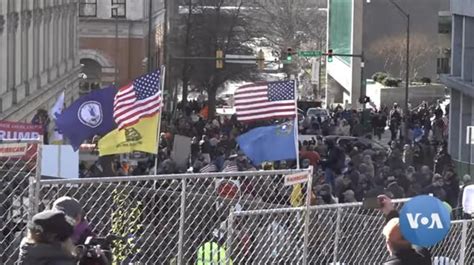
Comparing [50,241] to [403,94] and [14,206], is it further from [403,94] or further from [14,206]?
[403,94]

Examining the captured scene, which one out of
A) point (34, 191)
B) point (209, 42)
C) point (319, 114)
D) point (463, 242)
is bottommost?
point (319, 114)

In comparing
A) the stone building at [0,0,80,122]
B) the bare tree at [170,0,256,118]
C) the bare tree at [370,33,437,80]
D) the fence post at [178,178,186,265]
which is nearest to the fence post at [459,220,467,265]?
the fence post at [178,178,186,265]

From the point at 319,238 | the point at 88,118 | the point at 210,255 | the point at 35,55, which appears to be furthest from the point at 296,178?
the point at 35,55

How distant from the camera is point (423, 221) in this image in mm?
7457

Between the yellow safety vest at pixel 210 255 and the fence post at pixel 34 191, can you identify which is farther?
the yellow safety vest at pixel 210 255

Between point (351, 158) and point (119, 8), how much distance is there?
37.3 metres

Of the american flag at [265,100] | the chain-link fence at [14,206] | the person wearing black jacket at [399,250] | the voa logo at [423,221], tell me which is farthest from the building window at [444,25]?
the chain-link fence at [14,206]

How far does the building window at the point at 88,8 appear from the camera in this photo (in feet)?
202

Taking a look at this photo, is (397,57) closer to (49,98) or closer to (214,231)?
(49,98)

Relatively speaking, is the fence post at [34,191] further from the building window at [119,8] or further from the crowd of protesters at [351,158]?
the building window at [119,8]

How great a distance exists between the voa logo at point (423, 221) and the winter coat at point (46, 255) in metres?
2.30

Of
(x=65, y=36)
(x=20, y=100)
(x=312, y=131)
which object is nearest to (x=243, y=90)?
(x=20, y=100)

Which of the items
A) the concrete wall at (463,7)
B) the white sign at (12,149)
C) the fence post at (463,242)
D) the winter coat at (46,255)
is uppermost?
the concrete wall at (463,7)

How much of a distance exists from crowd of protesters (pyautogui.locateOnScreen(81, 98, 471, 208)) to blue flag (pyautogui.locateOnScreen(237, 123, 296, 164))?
Answer: 3.45 ft
